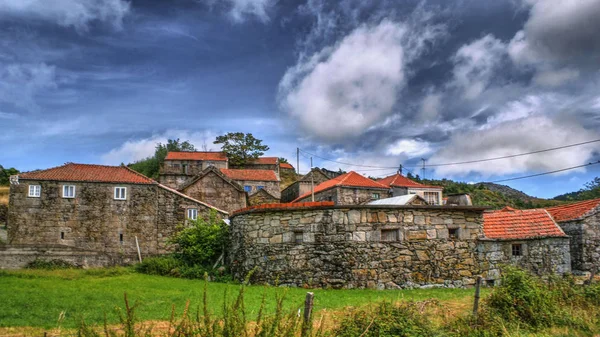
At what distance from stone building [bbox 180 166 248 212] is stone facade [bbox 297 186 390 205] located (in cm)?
721

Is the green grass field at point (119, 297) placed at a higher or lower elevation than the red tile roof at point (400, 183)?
lower

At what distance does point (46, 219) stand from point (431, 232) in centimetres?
2254

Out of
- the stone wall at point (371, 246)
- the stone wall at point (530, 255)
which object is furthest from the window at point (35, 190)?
the stone wall at point (530, 255)

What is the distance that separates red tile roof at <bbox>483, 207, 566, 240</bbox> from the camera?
1472 centimetres

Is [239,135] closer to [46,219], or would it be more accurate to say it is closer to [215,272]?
[46,219]

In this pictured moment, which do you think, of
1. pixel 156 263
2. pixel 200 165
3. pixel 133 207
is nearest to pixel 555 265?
pixel 156 263

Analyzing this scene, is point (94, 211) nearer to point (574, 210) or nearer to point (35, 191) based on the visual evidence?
point (35, 191)

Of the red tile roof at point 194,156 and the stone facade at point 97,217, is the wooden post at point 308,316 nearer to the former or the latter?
the stone facade at point 97,217

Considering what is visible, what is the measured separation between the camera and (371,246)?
1352cm

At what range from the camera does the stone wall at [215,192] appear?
31.3 metres

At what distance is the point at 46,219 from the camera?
992 inches

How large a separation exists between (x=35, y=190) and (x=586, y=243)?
28579mm

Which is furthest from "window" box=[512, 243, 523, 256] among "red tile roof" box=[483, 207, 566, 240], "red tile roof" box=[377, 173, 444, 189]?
"red tile roof" box=[377, 173, 444, 189]

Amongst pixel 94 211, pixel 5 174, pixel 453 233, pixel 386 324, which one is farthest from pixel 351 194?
pixel 5 174
